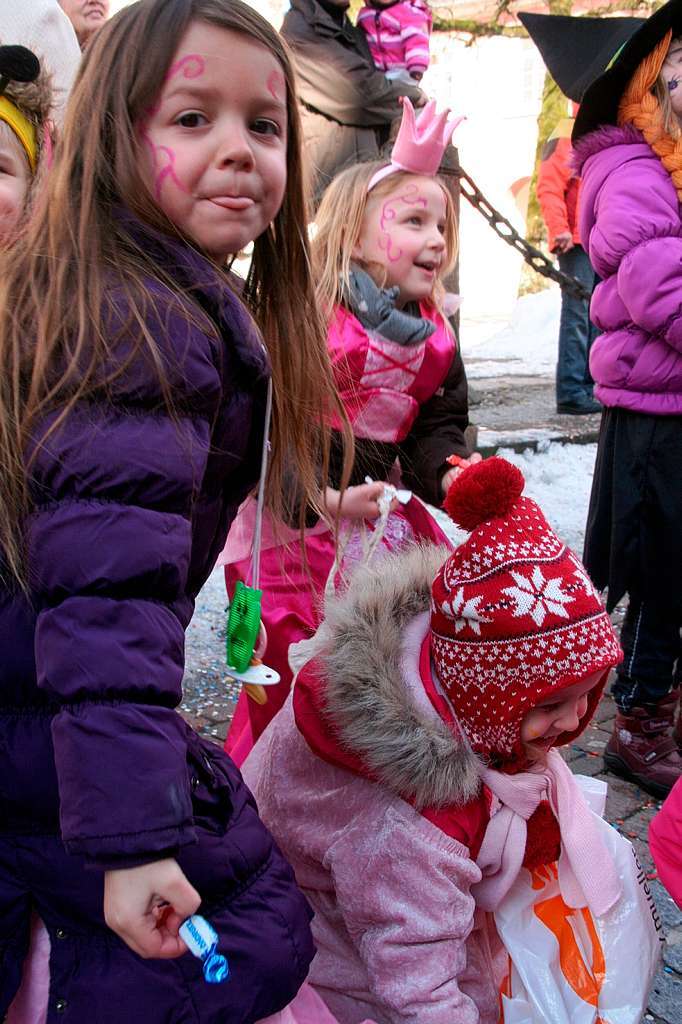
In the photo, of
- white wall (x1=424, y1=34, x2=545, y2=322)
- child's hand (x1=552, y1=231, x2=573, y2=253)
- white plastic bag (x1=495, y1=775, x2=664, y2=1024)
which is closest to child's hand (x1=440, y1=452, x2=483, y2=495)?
white plastic bag (x1=495, y1=775, x2=664, y2=1024)

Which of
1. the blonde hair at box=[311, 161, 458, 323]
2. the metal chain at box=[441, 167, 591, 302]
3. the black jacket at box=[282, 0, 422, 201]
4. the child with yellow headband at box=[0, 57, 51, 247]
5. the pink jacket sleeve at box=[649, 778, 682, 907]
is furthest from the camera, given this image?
the metal chain at box=[441, 167, 591, 302]

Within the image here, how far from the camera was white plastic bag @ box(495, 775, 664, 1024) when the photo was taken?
1.69 metres

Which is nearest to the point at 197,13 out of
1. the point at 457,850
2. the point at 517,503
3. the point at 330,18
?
the point at 517,503

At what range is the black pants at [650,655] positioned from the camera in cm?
291

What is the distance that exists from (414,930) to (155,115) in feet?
3.92

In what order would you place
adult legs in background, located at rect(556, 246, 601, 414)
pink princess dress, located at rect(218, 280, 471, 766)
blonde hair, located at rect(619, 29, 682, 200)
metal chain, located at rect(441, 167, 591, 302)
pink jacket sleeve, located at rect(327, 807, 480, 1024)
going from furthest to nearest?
adult legs in background, located at rect(556, 246, 601, 414) < metal chain, located at rect(441, 167, 591, 302) < blonde hair, located at rect(619, 29, 682, 200) < pink princess dress, located at rect(218, 280, 471, 766) < pink jacket sleeve, located at rect(327, 807, 480, 1024)

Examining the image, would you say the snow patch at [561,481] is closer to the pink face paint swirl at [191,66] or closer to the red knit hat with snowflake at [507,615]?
the red knit hat with snowflake at [507,615]

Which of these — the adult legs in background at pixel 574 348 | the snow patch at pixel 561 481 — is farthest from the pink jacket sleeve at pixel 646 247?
the adult legs in background at pixel 574 348

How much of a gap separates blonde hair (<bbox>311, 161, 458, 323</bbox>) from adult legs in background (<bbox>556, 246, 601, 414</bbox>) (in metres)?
4.49

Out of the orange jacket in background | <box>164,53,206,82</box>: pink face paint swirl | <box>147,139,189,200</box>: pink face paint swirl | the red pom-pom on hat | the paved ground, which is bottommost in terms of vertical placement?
the paved ground

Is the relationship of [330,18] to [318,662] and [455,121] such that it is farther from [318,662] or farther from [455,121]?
[318,662]

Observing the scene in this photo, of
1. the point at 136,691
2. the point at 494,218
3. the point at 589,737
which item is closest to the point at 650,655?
the point at 589,737

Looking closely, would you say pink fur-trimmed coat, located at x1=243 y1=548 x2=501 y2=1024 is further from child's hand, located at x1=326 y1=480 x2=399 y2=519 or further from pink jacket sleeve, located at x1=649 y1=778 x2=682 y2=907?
child's hand, located at x1=326 y1=480 x2=399 y2=519

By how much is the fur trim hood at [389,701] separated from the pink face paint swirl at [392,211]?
1.18 metres
